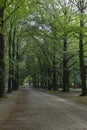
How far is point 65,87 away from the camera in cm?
4172

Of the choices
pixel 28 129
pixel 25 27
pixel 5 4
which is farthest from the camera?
pixel 25 27

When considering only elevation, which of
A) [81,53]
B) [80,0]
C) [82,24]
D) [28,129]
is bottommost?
[28,129]

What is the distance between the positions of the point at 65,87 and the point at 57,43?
6.57m

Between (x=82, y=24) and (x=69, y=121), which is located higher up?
(x=82, y=24)

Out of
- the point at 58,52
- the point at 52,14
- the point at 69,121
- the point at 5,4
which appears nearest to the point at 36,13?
the point at 52,14

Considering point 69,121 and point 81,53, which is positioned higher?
point 81,53

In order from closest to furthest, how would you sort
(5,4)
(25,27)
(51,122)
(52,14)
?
(51,122)
(5,4)
(52,14)
(25,27)

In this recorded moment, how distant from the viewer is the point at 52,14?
37.0m

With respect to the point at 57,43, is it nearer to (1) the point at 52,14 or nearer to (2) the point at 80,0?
(1) the point at 52,14

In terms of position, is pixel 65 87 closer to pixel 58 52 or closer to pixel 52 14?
pixel 58 52

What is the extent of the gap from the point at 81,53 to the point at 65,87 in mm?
13138

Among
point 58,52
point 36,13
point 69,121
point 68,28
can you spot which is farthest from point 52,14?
point 69,121

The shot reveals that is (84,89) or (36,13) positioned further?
(36,13)

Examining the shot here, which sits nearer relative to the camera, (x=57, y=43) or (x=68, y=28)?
(x=68, y=28)
